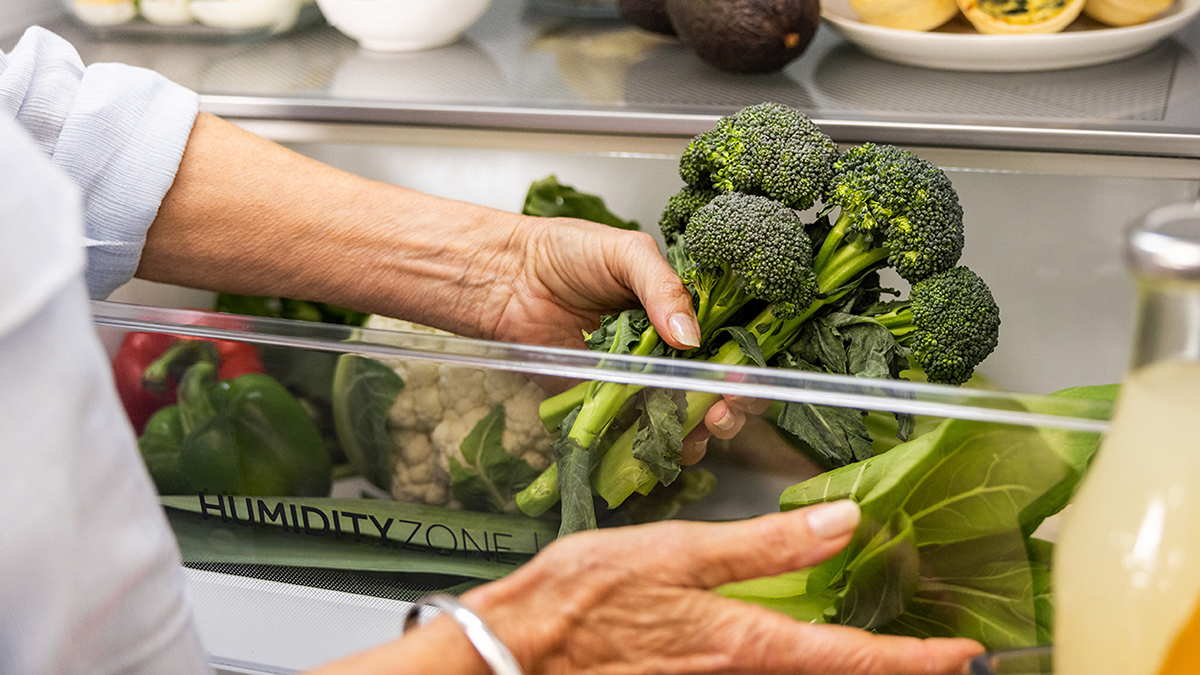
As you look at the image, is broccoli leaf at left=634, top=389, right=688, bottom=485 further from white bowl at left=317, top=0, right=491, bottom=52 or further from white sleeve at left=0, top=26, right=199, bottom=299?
white bowl at left=317, top=0, right=491, bottom=52

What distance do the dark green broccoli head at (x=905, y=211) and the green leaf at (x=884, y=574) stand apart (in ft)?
0.77

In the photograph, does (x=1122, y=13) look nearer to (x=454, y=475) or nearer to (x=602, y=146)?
(x=602, y=146)

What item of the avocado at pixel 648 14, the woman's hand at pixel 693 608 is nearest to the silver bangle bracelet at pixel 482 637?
the woman's hand at pixel 693 608

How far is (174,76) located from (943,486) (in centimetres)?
100

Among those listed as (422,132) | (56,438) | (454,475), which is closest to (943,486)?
(454,475)

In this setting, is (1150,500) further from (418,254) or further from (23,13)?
(23,13)

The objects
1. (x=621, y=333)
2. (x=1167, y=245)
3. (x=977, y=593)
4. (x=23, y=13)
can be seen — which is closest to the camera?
(x=1167, y=245)

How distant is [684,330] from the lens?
70 cm

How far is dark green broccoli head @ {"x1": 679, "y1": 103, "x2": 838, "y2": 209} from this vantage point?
2.38 ft

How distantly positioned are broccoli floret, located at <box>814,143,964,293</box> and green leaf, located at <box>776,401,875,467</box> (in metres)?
0.19

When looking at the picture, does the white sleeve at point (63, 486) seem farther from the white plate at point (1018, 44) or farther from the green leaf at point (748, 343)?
the white plate at point (1018, 44)

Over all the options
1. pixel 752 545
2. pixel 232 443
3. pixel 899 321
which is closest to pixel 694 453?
A: pixel 752 545

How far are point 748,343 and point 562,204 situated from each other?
44cm

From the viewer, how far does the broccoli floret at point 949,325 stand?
68 centimetres
